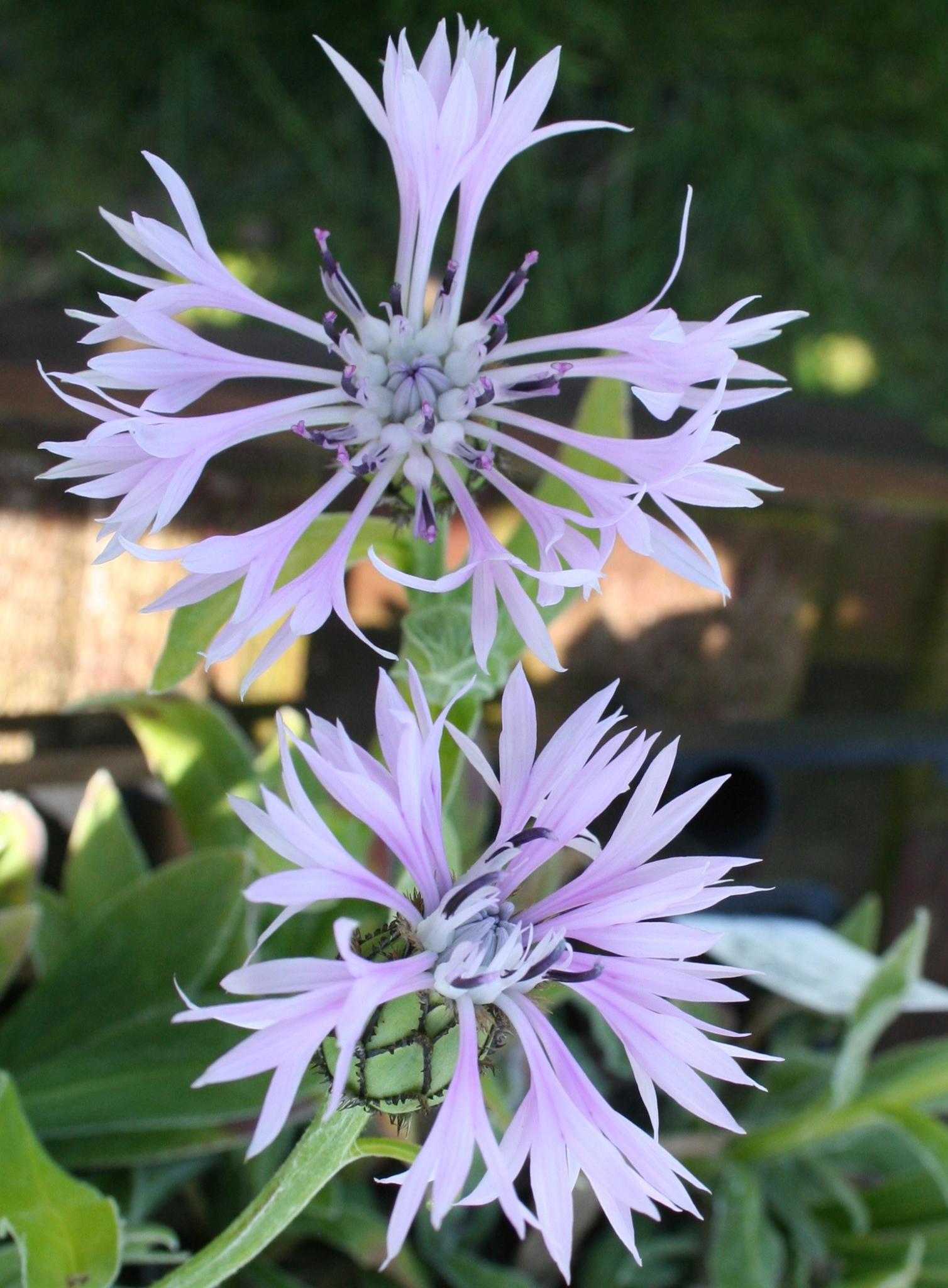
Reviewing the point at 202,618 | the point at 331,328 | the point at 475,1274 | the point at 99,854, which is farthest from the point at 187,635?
the point at 475,1274

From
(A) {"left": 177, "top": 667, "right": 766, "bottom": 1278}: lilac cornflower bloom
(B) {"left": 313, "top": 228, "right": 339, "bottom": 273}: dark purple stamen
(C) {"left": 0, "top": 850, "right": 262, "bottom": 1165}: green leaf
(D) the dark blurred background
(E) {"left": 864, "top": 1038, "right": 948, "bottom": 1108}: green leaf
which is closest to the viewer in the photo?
(A) {"left": 177, "top": 667, "right": 766, "bottom": 1278}: lilac cornflower bloom

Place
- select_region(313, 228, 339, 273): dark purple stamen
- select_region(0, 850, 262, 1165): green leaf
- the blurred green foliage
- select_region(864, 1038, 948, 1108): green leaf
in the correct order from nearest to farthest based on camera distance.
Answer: select_region(313, 228, 339, 273): dark purple stamen → select_region(0, 850, 262, 1165): green leaf → select_region(864, 1038, 948, 1108): green leaf → the blurred green foliage

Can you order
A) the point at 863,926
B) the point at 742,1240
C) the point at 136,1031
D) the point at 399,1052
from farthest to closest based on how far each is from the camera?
1. the point at 863,926
2. the point at 742,1240
3. the point at 136,1031
4. the point at 399,1052

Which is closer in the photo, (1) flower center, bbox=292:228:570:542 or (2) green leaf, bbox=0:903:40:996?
(1) flower center, bbox=292:228:570:542

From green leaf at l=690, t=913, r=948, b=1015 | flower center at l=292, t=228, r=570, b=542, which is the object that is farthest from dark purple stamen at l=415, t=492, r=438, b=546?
green leaf at l=690, t=913, r=948, b=1015

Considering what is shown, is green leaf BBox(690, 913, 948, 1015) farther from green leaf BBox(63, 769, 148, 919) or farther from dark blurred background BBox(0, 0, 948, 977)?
green leaf BBox(63, 769, 148, 919)

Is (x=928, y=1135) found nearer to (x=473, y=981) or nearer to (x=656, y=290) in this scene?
(x=473, y=981)

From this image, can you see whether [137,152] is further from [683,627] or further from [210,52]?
[683,627]
